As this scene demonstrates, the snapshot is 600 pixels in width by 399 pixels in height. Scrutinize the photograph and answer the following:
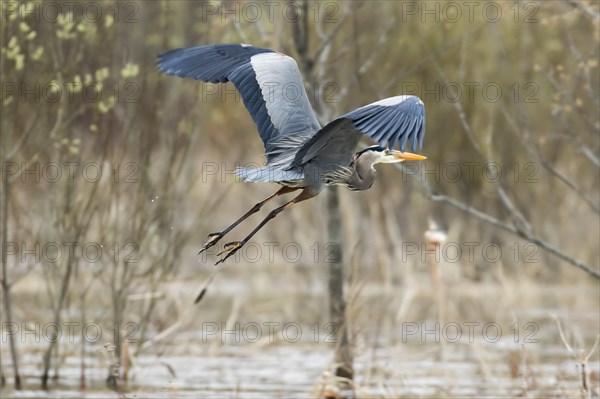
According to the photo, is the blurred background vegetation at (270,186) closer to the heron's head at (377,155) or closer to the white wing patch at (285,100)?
the heron's head at (377,155)

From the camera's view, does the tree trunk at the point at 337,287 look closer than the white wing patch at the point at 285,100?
No

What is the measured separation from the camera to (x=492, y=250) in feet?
59.4

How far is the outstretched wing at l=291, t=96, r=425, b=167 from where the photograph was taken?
687cm

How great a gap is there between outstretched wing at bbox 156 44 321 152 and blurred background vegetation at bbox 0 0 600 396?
3.97 ft

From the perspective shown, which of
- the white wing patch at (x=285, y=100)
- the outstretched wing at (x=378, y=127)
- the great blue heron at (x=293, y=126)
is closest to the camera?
the outstretched wing at (x=378, y=127)

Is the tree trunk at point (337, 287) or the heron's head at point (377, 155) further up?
the heron's head at point (377, 155)

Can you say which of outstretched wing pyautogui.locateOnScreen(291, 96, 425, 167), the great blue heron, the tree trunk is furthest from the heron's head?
the tree trunk

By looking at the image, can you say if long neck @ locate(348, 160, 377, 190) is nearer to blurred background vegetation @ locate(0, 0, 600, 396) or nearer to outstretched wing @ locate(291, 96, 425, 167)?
outstretched wing @ locate(291, 96, 425, 167)

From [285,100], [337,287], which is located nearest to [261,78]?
[285,100]

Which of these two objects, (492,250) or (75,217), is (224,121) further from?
(75,217)

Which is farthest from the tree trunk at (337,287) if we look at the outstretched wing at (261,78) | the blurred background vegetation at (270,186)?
the outstretched wing at (261,78)

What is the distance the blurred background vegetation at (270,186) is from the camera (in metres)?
10.4

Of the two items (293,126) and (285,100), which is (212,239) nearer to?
(293,126)

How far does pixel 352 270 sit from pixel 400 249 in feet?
26.4
